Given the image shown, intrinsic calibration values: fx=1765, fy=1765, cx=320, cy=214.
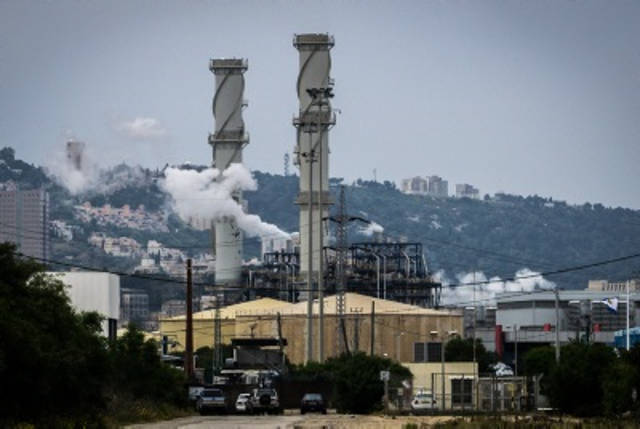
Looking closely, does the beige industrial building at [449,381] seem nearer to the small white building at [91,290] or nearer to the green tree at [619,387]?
the small white building at [91,290]

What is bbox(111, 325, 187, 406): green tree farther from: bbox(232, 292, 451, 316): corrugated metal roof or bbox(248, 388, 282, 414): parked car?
bbox(232, 292, 451, 316): corrugated metal roof

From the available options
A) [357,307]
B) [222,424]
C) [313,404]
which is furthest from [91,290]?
[357,307]

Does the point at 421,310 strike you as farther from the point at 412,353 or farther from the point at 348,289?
the point at 348,289

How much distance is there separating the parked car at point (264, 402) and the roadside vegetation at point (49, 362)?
9.98 m

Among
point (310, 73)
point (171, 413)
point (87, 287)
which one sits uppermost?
point (310, 73)

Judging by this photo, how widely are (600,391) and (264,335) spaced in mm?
90667

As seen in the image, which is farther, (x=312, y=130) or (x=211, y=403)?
(x=312, y=130)

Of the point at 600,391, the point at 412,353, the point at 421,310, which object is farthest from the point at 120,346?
the point at 421,310

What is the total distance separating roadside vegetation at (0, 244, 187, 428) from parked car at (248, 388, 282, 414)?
9.98 m

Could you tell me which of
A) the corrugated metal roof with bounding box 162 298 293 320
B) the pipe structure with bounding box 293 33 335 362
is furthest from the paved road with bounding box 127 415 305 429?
the corrugated metal roof with bounding box 162 298 293 320

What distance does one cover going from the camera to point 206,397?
88125 millimetres

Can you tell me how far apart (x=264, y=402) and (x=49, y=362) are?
1180 inches

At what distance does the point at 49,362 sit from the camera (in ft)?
202

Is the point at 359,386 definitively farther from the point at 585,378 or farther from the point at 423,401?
the point at 585,378
